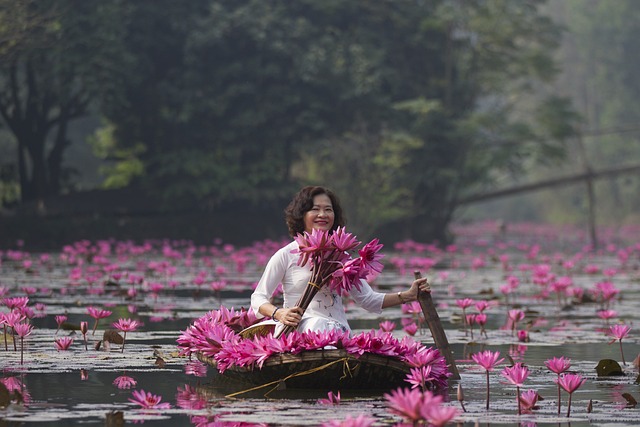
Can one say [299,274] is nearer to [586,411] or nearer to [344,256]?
[344,256]

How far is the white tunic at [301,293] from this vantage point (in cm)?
786

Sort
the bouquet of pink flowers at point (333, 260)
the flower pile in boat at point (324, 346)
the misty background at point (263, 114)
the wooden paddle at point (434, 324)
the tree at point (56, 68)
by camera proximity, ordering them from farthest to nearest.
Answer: the misty background at point (263, 114) → the tree at point (56, 68) → the wooden paddle at point (434, 324) → the bouquet of pink flowers at point (333, 260) → the flower pile in boat at point (324, 346)

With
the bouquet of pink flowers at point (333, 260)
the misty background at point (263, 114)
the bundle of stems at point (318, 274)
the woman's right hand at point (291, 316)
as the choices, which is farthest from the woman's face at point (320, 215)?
the misty background at point (263, 114)

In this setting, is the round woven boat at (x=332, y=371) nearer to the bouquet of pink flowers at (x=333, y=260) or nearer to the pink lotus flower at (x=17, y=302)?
the bouquet of pink flowers at (x=333, y=260)

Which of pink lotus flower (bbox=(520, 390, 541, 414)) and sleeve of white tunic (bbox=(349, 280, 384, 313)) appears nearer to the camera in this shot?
pink lotus flower (bbox=(520, 390, 541, 414))

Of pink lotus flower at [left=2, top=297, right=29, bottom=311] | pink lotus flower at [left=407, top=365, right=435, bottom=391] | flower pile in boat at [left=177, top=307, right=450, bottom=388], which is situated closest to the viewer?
pink lotus flower at [left=407, top=365, right=435, bottom=391]

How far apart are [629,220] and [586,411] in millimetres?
54324

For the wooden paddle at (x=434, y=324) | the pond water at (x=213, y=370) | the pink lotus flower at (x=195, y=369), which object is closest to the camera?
the pond water at (x=213, y=370)

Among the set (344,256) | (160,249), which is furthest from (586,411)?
(160,249)

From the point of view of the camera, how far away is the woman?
7863 mm

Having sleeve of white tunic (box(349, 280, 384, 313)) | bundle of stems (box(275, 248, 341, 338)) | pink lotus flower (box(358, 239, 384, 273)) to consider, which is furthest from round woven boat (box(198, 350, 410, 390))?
sleeve of white tunic (box(349, 280, 384, 313))

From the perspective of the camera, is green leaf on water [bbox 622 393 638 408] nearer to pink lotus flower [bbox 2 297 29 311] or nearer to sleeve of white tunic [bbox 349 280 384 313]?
sleeve of white tunic [bbox 349 280 384 313]

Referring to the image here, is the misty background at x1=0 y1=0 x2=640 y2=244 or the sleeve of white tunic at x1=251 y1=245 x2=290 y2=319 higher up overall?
the misty background at x1=0 y1=0 x2=640 y2=244

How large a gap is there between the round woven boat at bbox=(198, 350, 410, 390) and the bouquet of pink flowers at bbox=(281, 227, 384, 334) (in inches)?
12.2
